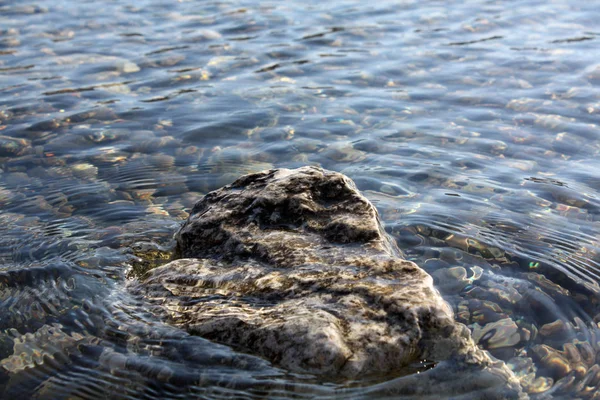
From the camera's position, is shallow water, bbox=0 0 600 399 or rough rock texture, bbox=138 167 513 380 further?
shallow water, bbox=0 0 600 399

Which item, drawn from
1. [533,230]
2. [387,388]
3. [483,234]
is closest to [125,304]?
[387,388]

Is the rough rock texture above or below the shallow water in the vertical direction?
above

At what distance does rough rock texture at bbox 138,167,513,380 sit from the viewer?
3570 millimetres

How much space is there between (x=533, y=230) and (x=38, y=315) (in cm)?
358

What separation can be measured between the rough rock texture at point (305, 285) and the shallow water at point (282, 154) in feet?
0.49

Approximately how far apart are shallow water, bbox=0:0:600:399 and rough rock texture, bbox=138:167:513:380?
151 mm

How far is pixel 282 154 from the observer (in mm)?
6887

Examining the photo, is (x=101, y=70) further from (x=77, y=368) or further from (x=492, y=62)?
(x=77, y=368)

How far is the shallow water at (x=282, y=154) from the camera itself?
393 cm

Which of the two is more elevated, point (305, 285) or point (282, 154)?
point (305, 285)

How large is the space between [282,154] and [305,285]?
3054mm

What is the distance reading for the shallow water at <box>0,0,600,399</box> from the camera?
155 inches

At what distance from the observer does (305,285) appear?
3980mm

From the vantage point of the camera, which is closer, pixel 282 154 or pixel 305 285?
pixel 305 285
